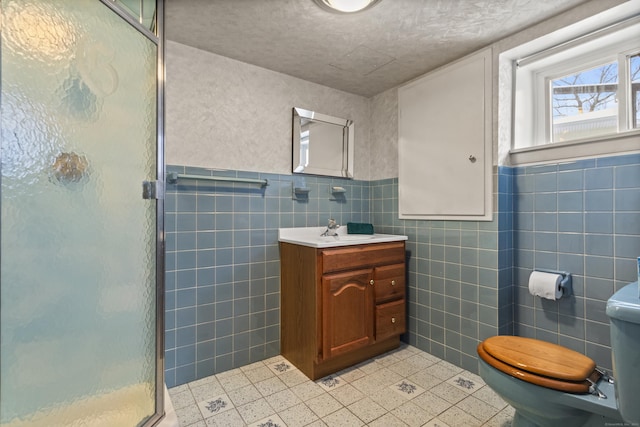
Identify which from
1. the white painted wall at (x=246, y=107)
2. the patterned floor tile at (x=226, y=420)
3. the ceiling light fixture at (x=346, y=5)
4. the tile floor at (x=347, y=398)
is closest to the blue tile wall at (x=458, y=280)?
the tile floor at (x=347, y=398)

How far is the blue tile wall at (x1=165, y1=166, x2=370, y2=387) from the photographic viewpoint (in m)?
1.78

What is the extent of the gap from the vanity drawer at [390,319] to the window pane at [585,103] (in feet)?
4.72

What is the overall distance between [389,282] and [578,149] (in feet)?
4.31

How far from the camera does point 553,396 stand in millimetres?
1085

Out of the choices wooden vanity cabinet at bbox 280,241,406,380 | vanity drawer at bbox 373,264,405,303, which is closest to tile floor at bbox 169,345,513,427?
wooden vanity cabinet at bbox 280,241,406,380

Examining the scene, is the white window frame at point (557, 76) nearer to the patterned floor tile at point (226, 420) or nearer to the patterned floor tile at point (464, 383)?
the patterned floor tile at point (464, 383)

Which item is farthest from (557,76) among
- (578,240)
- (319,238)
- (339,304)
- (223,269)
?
(223,269)

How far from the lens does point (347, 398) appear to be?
1.63 m

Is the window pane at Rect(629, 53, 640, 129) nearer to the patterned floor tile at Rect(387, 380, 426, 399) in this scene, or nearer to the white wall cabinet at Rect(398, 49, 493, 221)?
the white wall cabinet at Rect(398, 49, 493, 221)

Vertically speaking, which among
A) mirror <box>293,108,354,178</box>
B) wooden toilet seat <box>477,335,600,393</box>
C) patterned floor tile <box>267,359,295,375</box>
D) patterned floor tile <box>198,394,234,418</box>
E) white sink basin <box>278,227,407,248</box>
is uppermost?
mirror <box>293,108,354,178</box>

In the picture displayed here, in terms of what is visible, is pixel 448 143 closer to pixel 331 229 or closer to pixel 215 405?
pixel 331 229

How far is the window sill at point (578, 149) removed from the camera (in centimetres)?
144

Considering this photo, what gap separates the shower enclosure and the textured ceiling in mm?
603

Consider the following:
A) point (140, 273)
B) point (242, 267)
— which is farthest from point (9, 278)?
point (242, 267)
